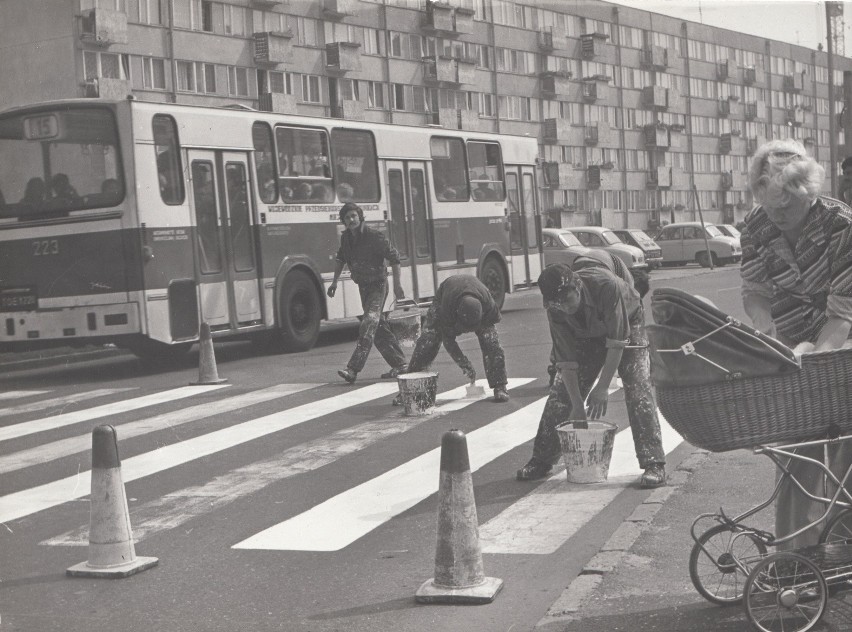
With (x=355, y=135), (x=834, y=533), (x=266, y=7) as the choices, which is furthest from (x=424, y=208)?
(x=266, y=7)

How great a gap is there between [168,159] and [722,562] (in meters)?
12.5

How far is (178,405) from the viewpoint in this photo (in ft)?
41.4

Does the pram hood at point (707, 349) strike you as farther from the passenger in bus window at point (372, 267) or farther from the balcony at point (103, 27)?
the balcony at point (103, 27)

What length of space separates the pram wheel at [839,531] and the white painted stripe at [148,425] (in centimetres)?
639

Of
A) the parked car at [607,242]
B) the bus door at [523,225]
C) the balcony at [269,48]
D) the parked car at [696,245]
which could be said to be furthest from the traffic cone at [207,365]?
the balcony at [269,48]

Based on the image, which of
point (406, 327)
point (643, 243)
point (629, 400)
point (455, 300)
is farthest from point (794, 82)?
point (629, 400)

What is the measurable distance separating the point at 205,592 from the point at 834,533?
9.08 ft

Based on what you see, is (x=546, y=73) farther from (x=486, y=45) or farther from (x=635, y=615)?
(x=635, y=615)

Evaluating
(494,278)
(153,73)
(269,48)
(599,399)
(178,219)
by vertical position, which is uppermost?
(269,48)

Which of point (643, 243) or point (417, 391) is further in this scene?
point (643, 243)

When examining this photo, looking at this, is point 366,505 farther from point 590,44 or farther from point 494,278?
point 590,44

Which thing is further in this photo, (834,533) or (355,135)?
(355,135)

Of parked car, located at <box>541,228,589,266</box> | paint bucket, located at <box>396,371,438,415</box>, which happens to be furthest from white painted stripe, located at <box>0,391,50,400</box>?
parked car, located at <box>541,228,589,266</box>

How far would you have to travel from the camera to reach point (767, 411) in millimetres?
4645
